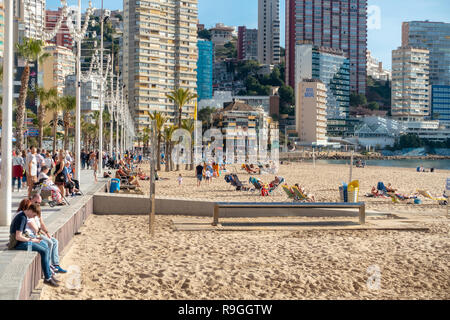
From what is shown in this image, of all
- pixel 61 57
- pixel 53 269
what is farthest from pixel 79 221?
pixel 61 57

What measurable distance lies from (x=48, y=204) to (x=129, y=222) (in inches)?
69.9

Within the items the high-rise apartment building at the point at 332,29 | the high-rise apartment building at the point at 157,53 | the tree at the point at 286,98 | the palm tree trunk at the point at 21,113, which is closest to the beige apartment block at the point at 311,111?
the tree at the point at 286,98

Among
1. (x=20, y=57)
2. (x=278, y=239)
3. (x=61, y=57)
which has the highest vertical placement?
(x=61, y=57)

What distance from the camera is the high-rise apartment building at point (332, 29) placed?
170875 millimetres

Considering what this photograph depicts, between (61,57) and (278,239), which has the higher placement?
(61,57)

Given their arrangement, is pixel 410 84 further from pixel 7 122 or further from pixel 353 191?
pixel 7 122

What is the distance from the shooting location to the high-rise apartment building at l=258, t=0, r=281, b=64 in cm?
19575

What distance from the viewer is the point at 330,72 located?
515 ft

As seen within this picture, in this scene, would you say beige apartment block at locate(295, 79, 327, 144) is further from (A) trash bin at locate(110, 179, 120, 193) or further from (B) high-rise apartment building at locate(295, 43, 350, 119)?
(A) trash bin at locate(110, 179, 120, 193)

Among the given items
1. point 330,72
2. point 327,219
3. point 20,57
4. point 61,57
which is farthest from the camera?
point 330,72

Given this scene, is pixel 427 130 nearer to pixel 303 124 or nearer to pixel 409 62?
pixel 409 62

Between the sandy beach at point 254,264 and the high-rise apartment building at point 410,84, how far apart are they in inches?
6886

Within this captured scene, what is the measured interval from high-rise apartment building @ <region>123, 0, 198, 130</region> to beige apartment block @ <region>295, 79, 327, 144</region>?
37681mm

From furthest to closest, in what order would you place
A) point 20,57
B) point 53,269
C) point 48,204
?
point 20,57, point 48,204, point 53,269
